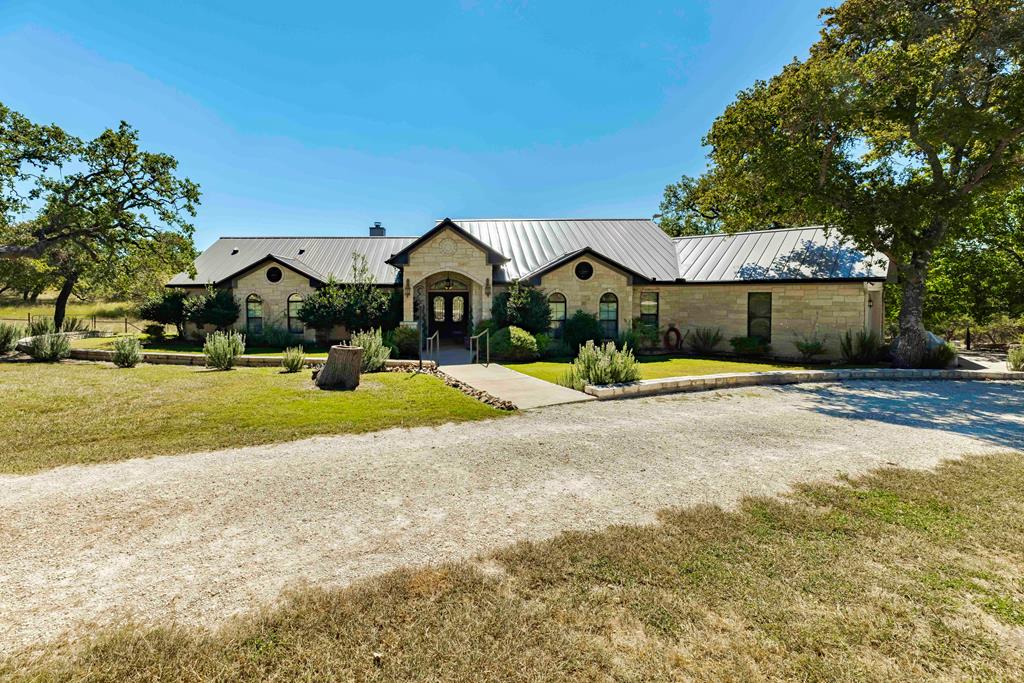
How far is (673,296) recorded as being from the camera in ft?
64.6

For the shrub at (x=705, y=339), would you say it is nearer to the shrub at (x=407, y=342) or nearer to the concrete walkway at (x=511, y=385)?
the concrete walkway at (x=511, y=385)

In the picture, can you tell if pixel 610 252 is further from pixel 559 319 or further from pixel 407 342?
pixel 407 342

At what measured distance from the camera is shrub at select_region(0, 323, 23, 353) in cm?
1591

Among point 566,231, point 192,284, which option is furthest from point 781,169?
point 192,284

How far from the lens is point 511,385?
11219 millimetres

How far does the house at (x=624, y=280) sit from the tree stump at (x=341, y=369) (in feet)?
22.0

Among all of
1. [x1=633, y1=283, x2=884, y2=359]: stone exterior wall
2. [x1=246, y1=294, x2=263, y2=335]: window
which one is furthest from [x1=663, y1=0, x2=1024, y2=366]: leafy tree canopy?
[x1=246, y1=294, x2=263, y2=335]: window

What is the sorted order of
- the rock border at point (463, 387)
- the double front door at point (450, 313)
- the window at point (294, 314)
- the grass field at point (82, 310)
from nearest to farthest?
1. the rock border at point (463, 387)
2. the window at point (294, 314)
3. the double front door at point (450, 313)
4. the grass field at point (82, 310)

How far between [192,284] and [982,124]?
2944 centimetres

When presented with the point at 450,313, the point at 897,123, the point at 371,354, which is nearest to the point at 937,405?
the point at 897,123

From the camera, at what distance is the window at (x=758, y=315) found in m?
18.0

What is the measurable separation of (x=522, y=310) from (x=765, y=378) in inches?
342

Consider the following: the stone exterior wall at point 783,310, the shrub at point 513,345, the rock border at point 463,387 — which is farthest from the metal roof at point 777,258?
the rock border at point 463,387

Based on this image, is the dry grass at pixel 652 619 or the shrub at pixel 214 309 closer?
the dry grass at pixel 652 619
